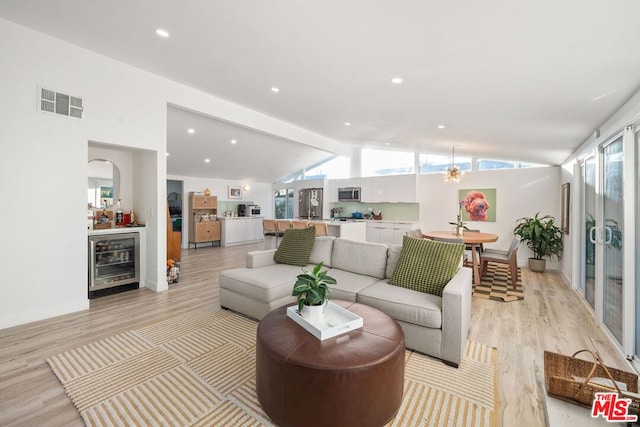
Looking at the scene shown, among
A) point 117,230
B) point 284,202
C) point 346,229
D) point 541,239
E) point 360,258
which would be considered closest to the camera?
point 360,258

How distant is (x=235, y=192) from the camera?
387 inches

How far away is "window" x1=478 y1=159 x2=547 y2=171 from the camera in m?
6.43

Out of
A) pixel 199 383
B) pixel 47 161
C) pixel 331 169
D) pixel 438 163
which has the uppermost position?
pixel 331 169

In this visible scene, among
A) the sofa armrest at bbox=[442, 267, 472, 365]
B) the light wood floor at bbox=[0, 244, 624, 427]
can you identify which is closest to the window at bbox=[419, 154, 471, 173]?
the light wood floor at bbox=[0, 244, 624, 427]

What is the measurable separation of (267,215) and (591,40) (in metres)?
9.97

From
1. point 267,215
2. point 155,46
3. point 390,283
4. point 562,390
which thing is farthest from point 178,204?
point 562,390

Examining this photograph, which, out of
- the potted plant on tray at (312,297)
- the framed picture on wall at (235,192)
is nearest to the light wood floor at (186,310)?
the potted plant on tray at (312,297)

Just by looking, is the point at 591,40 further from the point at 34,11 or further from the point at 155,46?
the point at 34,11

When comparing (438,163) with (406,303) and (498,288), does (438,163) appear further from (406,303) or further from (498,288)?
(406,303)

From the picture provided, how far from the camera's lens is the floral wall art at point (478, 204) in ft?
21.4

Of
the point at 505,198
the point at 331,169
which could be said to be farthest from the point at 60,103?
the point at 505,198

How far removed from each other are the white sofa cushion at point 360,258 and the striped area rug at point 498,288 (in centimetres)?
182

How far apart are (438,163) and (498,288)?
12.9 ft

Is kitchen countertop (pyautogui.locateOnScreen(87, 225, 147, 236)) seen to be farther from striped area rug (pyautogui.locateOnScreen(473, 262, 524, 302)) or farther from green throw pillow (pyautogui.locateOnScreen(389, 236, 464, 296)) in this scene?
striped area rug (pyautogui.locateOnScreen(473, 262, 524, 302))
